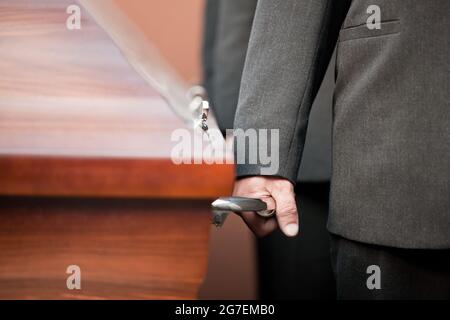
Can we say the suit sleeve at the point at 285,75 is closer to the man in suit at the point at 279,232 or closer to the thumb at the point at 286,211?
the thumb at the point at 286,211

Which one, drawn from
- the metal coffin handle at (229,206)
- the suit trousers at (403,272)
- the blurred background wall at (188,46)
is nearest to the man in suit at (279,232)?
the suit trousers at (403,272)

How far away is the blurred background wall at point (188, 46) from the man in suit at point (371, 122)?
1620 mm

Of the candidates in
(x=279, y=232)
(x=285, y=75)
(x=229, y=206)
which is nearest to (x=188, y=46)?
(x=279, y=232)

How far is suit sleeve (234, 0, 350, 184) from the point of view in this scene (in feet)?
2.79

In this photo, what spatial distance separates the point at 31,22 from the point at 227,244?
77.7 inches

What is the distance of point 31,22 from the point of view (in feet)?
2.16

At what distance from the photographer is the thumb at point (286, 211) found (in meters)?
0.81

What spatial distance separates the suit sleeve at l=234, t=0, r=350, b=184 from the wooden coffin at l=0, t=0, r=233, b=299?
215 millimetres

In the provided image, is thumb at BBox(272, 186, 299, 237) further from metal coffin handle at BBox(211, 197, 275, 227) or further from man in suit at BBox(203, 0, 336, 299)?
man in suit at BBox(203, 0, 336, 299)

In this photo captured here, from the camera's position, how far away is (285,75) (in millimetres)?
859

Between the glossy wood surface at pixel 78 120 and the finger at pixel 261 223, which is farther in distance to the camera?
the finger at pixel 261 223

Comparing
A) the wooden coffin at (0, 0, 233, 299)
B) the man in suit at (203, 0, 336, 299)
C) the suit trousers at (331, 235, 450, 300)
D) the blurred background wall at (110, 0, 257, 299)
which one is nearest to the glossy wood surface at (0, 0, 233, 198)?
the wooden coffin at (0, 0, 233, 299)

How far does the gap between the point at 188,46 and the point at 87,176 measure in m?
2.07

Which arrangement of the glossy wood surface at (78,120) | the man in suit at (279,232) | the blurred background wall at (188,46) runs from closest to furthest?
the glossy wood surface at (78,120)
the man in suit at (279,232)
the blurred background wall at (188,46)
